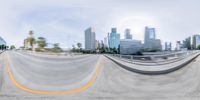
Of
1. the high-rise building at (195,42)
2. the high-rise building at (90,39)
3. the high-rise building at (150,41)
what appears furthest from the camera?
the high-rise building at (150,41)

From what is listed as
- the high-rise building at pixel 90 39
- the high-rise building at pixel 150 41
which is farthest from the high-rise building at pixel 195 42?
the high-rise building at pixel 90 39

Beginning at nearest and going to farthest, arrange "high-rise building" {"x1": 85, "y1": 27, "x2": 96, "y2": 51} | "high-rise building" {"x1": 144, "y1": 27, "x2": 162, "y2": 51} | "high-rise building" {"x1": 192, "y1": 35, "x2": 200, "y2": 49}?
"high-rise building" {"x1": 192, "y1": 35, "x2": 200, "y2": 49}, "high-rise building" {"x1": 85, "y1": 27, "x2": 96, "y2": 51}, "high-rise building" {"x1": 144, "y1": 27, "x2": 162, "y2": 51}

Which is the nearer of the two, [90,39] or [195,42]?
[195,42]

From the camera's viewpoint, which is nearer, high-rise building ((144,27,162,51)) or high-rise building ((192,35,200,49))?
high-rise building ((192,35,200,49))

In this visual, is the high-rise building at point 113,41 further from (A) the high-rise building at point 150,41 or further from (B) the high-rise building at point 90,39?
(A) the high-rise building at point 150,41

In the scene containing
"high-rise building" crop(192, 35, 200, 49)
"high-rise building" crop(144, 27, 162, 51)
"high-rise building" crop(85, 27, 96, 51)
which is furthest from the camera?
"high-rise building" crop(144, 27, 162, 51)

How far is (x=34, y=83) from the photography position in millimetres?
11734

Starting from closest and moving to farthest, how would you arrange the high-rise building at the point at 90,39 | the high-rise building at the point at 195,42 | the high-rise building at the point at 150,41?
the high-rise building at the point at 195,42
the high-rise building at the point at 90,39
the high-rise building at the point at 150,41

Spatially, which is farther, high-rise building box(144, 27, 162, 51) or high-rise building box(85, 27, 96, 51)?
high-rise building box(144, 27, 162, 51)

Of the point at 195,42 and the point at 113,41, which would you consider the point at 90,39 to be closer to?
the point at 113,41

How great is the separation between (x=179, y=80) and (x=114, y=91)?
18.2 ft

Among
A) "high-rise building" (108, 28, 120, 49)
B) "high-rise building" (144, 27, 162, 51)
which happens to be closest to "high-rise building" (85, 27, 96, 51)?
"high-rise building" (108, 28, 120, 49)

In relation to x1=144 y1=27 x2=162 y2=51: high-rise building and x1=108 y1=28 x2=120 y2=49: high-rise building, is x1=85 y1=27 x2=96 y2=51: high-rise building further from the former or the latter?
x1=144 y1=27 x2=162 y2=51: high-rise building

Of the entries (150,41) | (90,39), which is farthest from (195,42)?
(90,39)
